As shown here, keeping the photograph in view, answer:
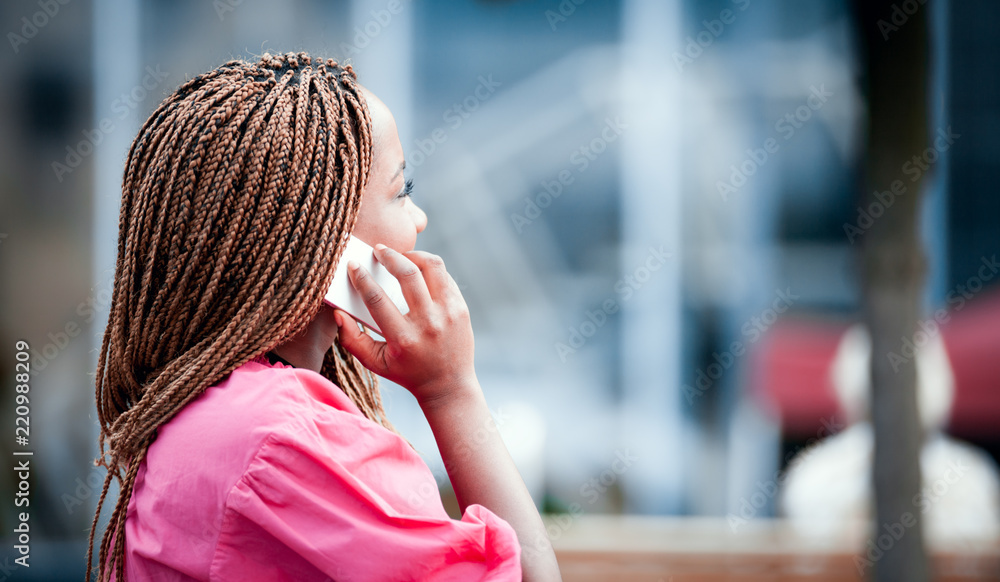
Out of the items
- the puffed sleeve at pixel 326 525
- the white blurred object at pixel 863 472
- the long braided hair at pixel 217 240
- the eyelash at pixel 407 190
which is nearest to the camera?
the puffed sleeve at pixel 326 525

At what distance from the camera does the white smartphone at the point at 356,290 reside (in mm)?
1123

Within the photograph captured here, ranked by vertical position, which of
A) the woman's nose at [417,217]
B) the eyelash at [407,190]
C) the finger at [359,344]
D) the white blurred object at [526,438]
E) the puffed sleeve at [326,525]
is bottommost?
the white blurred object at [526,438]

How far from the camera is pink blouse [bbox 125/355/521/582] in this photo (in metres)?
0.91

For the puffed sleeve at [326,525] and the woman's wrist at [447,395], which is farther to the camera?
the woman's wrist at [447,395]

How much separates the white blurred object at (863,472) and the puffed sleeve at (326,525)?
9.11 ft

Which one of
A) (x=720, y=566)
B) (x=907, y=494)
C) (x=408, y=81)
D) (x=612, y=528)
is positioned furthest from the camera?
(x=408, y=81)

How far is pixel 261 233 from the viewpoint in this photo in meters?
1.04

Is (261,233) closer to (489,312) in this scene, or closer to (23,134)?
(489,312)

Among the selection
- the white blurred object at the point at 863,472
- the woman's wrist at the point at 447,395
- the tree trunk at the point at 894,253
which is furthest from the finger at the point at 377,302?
the white blurred object at the point at 863,472

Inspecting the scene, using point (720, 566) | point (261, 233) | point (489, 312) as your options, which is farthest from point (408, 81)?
point (261, 233)

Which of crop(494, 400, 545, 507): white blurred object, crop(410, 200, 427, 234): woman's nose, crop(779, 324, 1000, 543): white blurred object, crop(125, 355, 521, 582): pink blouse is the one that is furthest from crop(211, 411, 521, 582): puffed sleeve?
crop(494, 400, 545, 507): white blurred object

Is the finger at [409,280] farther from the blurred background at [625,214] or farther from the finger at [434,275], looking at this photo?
the blurred background at [625,214]

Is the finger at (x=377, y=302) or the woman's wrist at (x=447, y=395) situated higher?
the finger at (x=377, y=302)

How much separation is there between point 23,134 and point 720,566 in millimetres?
3847
